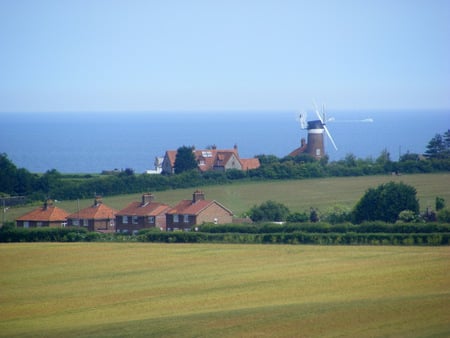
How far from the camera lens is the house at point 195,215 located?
220 ft

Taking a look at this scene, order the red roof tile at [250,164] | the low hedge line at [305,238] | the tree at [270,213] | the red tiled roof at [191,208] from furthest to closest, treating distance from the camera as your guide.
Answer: the red roof tile at [250,164], the tree at [270,213], the red tiled roof at [191,208], the low hedge line at [305,238]

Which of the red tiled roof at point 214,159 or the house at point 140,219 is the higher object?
the red tiled roof at point 214,159

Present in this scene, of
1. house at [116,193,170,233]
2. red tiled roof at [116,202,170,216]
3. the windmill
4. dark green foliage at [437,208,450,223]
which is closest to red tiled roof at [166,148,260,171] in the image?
the windmill

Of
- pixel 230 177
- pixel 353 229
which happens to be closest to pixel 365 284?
pixel 353 229

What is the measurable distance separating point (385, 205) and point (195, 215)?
1121 centimetres

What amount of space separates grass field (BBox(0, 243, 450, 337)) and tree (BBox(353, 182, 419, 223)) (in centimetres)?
1133

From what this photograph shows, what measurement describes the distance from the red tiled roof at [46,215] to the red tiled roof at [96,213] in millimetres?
850

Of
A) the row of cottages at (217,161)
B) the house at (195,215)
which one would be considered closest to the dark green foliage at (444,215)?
the house at (195,215)

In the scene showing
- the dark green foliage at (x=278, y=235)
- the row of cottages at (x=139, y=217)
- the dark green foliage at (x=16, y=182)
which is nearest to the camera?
the dark green foliage at (x=278, y=235)

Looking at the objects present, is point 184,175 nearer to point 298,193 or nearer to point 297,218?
point 298,193

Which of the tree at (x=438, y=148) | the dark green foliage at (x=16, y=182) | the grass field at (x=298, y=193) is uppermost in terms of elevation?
the tree at (x=438, y=148)

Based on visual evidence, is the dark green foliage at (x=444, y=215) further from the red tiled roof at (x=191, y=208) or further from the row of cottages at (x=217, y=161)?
the row of cottages at (x=217, y=161)

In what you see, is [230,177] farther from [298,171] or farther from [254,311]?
[254,311]

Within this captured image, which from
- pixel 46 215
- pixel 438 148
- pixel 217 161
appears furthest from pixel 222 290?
pixel 438 148
